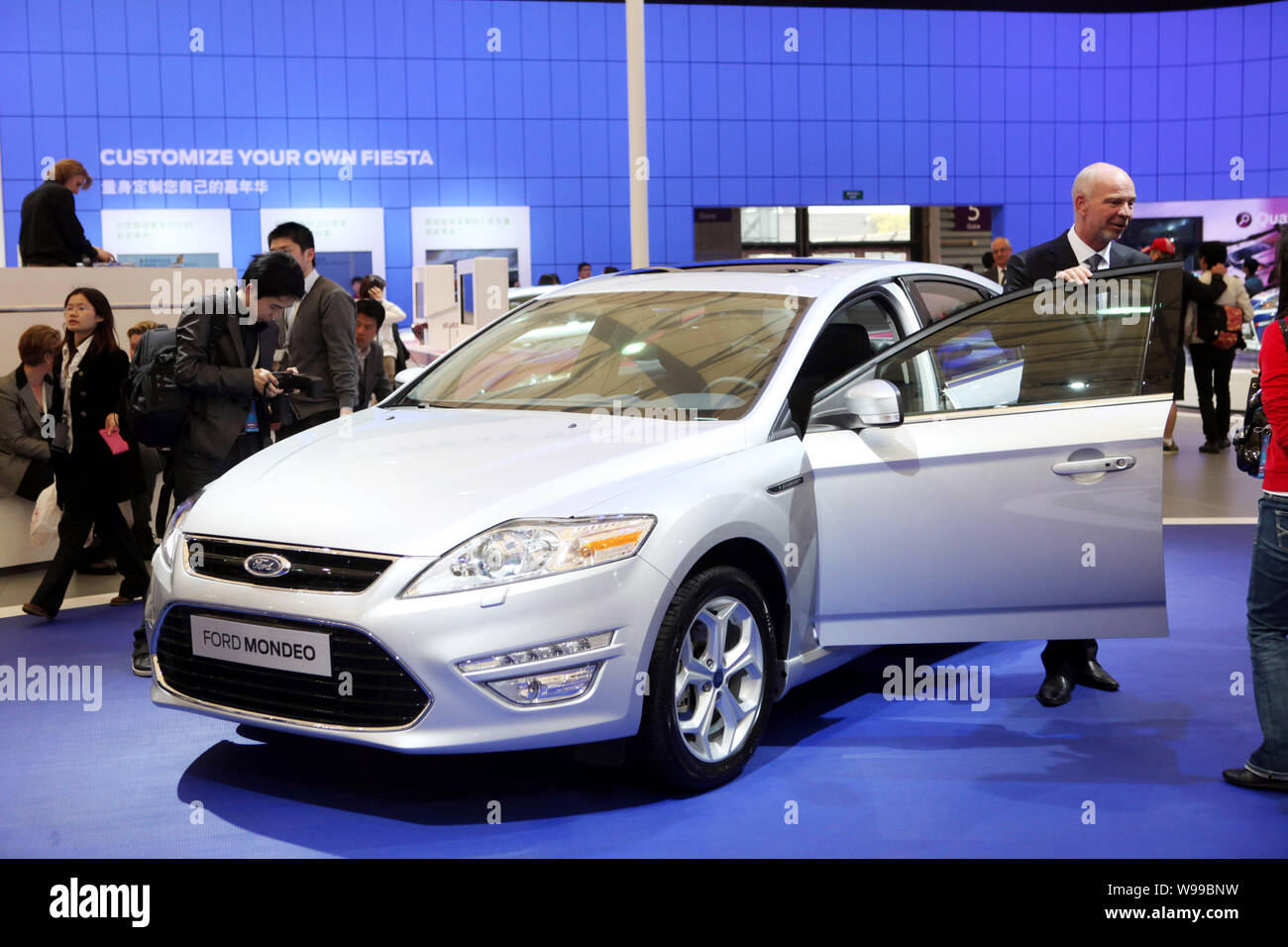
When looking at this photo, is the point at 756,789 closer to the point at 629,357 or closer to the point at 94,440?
the point at 629,357

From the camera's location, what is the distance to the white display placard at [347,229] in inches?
755

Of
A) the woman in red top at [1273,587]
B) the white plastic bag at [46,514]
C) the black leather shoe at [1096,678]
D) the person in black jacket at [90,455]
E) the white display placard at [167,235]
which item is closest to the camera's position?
the woman in red top at [1273,587]

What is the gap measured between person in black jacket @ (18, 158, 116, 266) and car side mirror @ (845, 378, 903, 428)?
7.06 meters

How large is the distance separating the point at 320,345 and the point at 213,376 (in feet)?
2.76

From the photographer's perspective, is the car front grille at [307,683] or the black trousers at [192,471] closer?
the car front grille at [307,683]

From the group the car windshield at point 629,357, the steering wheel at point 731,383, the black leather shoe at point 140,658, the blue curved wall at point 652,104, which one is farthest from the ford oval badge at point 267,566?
the blue curved wall at point 652,104

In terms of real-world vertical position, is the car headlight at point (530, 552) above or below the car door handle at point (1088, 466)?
below

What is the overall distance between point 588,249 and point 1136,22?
10.5m

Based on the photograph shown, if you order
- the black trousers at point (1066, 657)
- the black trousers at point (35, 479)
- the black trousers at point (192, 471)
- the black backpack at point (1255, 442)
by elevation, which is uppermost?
the black backpack at point (1255, 442)

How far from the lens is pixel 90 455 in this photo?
5.94 meters

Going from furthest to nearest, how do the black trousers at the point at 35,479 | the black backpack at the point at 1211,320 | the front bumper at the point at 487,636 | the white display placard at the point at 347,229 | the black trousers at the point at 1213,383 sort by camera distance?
1. the white display placard at the point at 347,229
2. the black trousers at the point at 1213,383
3. the black backpack at the point at 1211,320
4. the black trousers at the point at 35,479
5. the front bumper at the point at 487,636

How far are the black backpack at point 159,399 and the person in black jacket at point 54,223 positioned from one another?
4.63m

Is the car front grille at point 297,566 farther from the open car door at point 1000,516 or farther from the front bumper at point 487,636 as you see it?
the open car door at point 1000,516

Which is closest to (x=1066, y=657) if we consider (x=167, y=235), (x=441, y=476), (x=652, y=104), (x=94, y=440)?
(x=441, y=476)
